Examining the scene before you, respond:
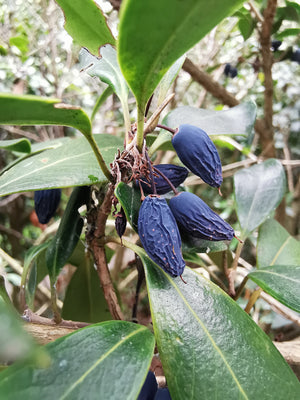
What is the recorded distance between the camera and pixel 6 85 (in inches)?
88.4

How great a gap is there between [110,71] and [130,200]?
24 centimetres

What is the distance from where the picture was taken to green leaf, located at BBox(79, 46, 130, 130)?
0.58 metres

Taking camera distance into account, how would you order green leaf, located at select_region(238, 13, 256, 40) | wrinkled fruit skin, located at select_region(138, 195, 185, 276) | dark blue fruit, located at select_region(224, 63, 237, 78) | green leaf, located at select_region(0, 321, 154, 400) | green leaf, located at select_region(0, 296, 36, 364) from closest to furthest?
green leaf, located at select_region(0, 296, 36, 364) → green leaf, located at select_region(0, 321, 154, 400) → wrinkled fruit skin, located at select_region(138, 195, 185, 276) → green leaf, located at select_region(238, 13, 256, 40) → dark blue fruit, located at select_region(224, 63, 237, 78)

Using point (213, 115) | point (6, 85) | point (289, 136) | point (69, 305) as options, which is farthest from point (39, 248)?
point (289, 136)

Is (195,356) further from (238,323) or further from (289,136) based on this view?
(289,136)

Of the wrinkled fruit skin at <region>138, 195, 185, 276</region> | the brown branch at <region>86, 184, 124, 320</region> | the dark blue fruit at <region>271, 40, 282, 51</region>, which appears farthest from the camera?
the dark blue fruit at <region>271, 40, 282, 51</region>

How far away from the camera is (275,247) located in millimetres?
783

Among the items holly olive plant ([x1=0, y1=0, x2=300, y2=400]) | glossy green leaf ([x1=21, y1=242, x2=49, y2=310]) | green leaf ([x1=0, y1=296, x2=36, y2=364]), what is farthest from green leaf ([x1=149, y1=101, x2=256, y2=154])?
green leaf ([x1=0, y1=296, x2=36, y2=364])

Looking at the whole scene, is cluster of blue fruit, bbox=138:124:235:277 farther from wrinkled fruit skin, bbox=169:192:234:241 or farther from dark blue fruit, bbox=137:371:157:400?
dark blue fruit, bbox=137:371:157:400

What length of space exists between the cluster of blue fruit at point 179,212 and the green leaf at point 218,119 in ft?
0.42

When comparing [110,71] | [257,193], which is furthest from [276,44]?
[110,71]

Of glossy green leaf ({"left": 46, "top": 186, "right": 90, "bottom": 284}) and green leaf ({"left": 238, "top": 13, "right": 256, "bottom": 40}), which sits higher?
green leaf ({"left": 238, "top": 13, "right": 256, "bottom": 40})

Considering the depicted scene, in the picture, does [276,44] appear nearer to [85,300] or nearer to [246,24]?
[246,24]

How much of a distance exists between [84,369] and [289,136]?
2629mm
